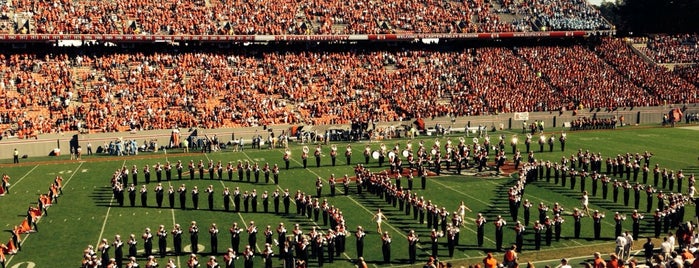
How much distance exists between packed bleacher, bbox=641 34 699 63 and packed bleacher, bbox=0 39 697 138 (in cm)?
272

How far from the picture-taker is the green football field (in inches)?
849

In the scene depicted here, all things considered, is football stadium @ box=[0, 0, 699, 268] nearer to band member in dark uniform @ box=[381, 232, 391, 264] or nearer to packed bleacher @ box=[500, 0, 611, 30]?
band member in dark uniform @ box=[381, 232, 391, 264]

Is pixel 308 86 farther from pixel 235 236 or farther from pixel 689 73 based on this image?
pixel 689 73

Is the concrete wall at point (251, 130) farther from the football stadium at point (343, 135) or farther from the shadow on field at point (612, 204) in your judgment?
the shadow on field at point (612, 204)

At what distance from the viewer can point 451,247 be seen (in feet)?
68.5

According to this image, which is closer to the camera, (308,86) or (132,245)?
(132,245)

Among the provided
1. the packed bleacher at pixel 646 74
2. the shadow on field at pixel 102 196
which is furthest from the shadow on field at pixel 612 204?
the packed bleacher at pixel 646 74

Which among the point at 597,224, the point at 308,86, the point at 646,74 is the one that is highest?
the point at 646,74

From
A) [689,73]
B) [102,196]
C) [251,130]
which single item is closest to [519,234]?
[102,196]

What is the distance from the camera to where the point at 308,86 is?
5697cm

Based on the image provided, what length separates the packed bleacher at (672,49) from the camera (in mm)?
69250

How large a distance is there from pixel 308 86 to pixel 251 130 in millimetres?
10100

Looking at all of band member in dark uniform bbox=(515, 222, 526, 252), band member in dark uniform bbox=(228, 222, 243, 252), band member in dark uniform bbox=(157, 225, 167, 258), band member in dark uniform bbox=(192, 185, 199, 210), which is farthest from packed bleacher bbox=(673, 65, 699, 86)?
band member in dark uniform bbox=(157, 225, 167, 258)

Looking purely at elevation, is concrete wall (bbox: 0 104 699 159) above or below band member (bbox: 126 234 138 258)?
above
